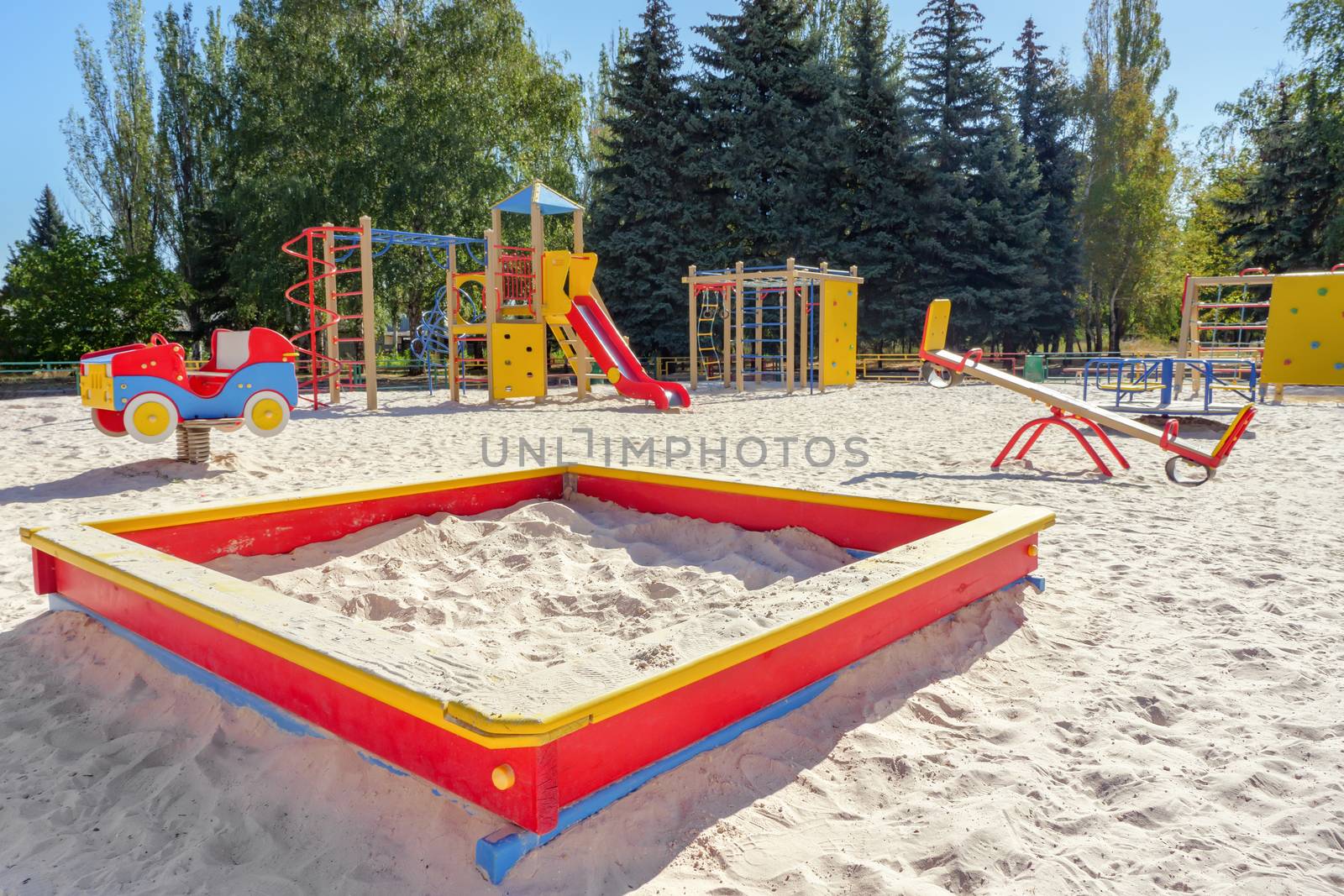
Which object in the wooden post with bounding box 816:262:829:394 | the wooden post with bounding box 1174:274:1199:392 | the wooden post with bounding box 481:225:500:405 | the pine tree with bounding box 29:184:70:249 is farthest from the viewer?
the pine tree with bounding box 29:184:70:249

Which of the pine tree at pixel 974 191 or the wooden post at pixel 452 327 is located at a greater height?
the pine tree at pixel 974 191

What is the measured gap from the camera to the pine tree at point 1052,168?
25.2 meters

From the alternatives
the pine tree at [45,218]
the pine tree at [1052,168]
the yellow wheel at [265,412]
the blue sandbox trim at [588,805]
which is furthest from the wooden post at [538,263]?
the pine tree at [45,218]

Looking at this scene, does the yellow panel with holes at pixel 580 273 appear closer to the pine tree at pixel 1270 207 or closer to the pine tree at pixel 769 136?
the pine tree at pixel 769 136

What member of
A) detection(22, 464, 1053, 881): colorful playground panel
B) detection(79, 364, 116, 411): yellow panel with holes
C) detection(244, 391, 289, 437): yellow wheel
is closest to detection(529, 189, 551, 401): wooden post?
detection(244, 391, 289, 437): yellow wheel

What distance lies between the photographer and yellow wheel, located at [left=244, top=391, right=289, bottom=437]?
7023 millimetres

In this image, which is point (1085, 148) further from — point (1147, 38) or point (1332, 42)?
point (1332, 42)

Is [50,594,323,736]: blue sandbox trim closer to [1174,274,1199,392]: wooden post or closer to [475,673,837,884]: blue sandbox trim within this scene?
[475,673,837,884]: blue sandbox trim

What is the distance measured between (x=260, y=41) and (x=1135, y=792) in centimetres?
2732

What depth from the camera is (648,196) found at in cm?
2452

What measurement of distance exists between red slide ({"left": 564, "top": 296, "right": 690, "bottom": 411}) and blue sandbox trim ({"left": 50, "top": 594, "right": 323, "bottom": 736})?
9791 millimetres

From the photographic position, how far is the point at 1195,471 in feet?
22.4

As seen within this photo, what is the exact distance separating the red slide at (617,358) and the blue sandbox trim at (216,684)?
32.1 ft

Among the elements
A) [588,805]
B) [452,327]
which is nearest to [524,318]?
[452,327]
